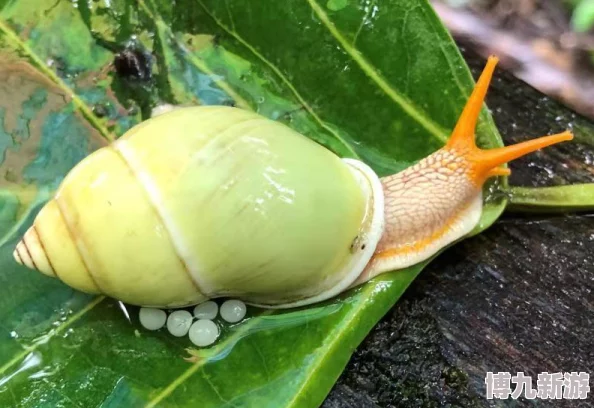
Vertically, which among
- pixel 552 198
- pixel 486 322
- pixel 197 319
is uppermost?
pixel 197 319

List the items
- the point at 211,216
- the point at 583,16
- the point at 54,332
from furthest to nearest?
1. the point at 583,16
2. the point at 54,332
3. the point at 211,216

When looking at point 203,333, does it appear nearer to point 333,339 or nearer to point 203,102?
point 333,339

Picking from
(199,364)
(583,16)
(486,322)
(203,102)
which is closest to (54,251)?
(199,364)

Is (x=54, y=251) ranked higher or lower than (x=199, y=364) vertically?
Result: higher

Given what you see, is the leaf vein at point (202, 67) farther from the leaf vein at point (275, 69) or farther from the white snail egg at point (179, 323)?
the white snail egg at point (179, 323)

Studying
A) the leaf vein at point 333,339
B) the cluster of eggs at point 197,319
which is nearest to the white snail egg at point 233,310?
the cluster of eggs at point 197,319

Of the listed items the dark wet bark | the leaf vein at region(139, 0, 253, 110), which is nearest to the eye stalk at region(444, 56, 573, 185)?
the dark wet bark

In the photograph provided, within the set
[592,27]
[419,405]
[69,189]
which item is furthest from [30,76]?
[592,27]
